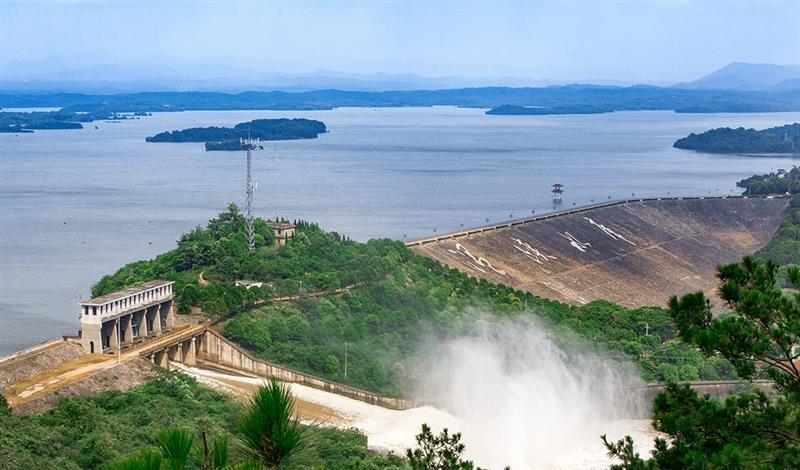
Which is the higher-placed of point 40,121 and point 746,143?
point 746,143

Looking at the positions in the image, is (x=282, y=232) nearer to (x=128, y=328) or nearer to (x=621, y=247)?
(x=128, y=328)

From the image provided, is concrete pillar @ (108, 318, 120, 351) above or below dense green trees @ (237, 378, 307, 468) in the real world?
below

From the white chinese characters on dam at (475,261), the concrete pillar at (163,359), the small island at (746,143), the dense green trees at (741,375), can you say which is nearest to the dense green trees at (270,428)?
the dense green trees at (741,375)

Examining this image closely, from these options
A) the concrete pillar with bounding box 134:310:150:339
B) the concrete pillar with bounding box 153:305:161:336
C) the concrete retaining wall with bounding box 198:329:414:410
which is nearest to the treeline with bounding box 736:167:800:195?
the concrete retaining wall with bounding box 198:329:414:410

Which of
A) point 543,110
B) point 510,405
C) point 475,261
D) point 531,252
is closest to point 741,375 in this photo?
point 510,405

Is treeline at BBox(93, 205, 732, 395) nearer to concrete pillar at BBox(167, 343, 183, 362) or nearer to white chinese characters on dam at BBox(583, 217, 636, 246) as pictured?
concrete pillar at BBox(167, 343, 183, 362)

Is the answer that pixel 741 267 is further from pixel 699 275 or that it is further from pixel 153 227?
pixel 153 227

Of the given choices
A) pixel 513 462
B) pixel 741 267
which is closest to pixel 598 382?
pixel 513 462
